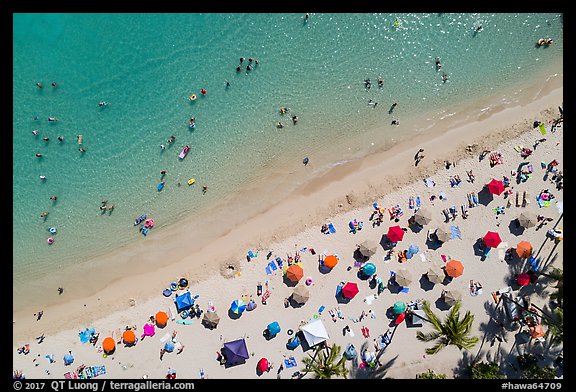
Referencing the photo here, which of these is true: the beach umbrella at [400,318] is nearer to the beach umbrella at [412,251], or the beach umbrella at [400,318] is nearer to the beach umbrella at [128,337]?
the beach umbrella at [412,251]

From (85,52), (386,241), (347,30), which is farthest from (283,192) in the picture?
(85,52)

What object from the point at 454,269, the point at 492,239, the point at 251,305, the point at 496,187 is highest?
the point at 496,187

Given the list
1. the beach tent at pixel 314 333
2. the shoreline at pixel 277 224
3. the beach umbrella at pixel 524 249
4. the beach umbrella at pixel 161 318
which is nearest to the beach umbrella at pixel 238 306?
the shoreline at pixel 277 224

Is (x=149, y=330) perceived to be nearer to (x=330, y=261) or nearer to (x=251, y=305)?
(x=251, y=305)

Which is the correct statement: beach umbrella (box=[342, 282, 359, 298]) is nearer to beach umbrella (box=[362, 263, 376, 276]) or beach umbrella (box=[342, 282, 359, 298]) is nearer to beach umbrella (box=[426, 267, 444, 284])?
beach umbrella (box=[362, 263, 376, 276])

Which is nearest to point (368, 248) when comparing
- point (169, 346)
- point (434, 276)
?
point (434, 276)

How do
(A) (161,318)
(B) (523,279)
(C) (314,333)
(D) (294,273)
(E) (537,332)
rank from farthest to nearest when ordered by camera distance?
(A) (161,318) → (D) (294,273) → (C) (314,333) → (B) (523,279) → (E) (537,332)

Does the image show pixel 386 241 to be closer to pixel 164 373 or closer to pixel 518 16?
pixel 164 373
